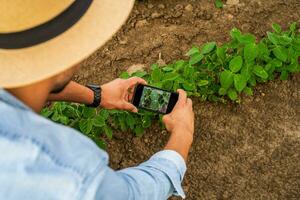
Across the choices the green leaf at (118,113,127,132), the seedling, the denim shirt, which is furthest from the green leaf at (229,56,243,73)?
the denim shirt

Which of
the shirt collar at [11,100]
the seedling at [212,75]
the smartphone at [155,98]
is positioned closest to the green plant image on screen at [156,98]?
the smartphone at [155,98]

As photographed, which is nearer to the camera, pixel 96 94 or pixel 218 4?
pixel 96 94

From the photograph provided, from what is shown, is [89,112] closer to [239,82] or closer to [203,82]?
[203,82]

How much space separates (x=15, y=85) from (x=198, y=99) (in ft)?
4.69

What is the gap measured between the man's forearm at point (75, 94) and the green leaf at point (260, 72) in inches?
31.0

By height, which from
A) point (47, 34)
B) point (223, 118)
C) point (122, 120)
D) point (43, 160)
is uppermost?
point (47, 34)

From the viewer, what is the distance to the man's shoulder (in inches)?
49.4

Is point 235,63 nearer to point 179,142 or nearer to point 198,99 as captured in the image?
point 198,99

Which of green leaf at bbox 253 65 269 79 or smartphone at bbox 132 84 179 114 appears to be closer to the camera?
smartphone at bbox 132 84 179 114

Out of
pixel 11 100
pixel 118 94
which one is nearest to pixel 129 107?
pixel 118 94

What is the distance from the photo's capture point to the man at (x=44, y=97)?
4.10 feet

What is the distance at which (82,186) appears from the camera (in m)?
1.31

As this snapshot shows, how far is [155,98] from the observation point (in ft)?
7.40

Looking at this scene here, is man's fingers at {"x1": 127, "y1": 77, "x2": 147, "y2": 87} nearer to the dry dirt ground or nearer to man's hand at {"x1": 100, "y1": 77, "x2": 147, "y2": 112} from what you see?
man's hand at {"x1": 100, "y1": 77, "x2": 147, "y2": 112}
